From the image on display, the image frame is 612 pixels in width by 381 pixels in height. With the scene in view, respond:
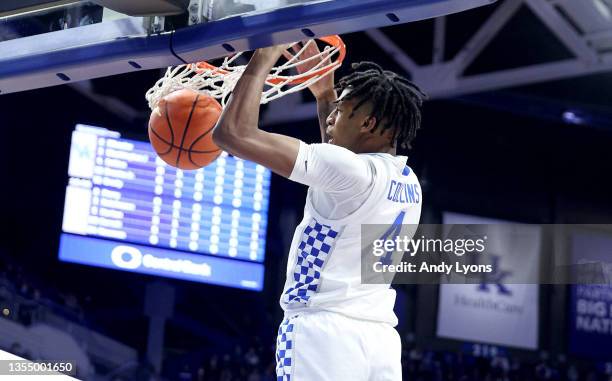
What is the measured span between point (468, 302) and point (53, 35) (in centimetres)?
742

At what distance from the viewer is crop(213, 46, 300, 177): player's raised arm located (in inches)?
96.6

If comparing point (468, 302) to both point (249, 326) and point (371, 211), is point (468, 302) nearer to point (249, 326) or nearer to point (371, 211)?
point (249, 326)

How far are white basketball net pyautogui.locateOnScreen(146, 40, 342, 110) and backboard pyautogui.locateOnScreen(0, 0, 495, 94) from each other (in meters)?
0.27

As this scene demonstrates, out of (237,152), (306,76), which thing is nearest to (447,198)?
(306,76)

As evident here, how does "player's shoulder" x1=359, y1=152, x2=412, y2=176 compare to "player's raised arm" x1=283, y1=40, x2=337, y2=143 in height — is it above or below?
below

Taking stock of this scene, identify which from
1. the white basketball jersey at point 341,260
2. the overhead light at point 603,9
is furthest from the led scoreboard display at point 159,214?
the white basketball jersey at point 341,260

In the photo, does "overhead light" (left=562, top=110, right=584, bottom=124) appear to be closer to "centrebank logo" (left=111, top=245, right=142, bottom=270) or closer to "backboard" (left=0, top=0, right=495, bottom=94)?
"centrebank logo" (left=111, top=245, right=142, bottom=270)

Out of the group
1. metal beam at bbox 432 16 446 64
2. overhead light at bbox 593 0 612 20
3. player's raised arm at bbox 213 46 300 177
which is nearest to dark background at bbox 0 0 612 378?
metal beam at bbox 432 16 446 64

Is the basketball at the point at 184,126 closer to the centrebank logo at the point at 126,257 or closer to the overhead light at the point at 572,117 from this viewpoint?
the centrebank logo at the point at 126,257

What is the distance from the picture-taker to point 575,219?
35.0 ft

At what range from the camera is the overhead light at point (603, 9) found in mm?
7582

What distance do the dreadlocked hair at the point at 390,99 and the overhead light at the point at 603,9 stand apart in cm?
533

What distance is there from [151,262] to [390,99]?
20.2ft

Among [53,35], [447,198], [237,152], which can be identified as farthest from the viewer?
[447,198]
